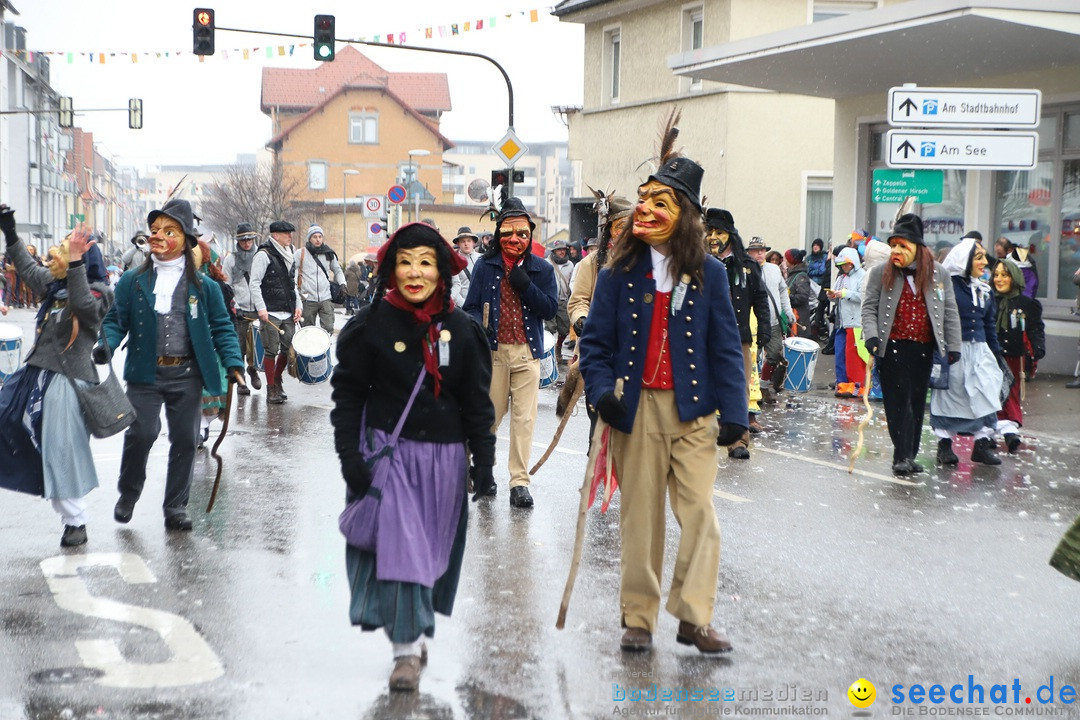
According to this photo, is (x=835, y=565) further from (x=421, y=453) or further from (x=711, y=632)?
(x=421, y=453)

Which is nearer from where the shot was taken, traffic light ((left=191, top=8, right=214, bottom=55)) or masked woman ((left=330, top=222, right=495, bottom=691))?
masked woman ((left=330, top=222, right=495, bottom=691))

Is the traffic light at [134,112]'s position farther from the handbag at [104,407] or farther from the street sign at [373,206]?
the handbag at [104,407]

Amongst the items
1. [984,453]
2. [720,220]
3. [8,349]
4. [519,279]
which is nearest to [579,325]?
[519,279]

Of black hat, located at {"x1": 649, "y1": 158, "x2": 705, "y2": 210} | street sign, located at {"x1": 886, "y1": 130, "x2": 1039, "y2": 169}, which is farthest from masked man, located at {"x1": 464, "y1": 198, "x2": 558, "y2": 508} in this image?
street sign, located at {"x1": 886, "y1": 130, "x2": 1039, "y2": 169}

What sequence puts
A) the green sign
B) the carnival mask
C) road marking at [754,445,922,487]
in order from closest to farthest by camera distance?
the carnival mask → road marking at [754,445,922,487] → the green sign

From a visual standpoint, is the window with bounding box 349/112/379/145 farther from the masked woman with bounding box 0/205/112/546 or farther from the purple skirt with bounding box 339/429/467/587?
the purple skirt with bounding box 339/429/467/587

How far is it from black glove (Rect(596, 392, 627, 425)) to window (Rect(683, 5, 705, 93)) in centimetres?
2401

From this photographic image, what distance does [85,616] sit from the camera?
5.96 meters

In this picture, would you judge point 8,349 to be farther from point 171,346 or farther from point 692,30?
point 692,30

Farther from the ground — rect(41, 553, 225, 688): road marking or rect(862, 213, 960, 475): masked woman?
rect(862, 213, 960, 475): masked woman

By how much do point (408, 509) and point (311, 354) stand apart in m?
9.15

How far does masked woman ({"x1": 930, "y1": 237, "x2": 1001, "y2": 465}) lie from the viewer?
1076cm

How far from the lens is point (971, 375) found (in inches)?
427

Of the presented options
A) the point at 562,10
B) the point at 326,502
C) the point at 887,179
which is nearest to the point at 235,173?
the point at 562,10
